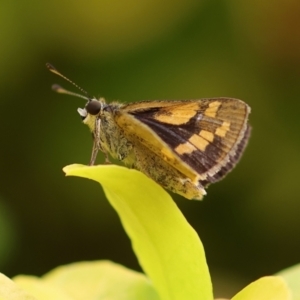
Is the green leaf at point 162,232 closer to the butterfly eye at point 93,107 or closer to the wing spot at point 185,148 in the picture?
the wing spot at point 185,148

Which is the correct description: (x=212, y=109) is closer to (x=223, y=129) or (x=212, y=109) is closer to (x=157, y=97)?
(x=223, y=129)

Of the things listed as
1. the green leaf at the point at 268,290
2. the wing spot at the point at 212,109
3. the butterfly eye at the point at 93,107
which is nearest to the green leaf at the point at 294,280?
the green leaf at the point at 268,290

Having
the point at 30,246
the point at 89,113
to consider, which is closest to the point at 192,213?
the point at 30,246

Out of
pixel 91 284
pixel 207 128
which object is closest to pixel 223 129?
pixel 207 128

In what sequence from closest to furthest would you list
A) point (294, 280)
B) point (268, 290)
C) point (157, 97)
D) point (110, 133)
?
point (268, 290) < point (294, 280) < point (110, 133) < point (157, 97)

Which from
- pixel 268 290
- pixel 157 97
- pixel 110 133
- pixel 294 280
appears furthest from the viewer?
pixel 157 97
